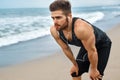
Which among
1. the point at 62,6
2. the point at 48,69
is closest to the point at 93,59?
the point at 62,6

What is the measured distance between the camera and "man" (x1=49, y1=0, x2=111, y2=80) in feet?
13.5

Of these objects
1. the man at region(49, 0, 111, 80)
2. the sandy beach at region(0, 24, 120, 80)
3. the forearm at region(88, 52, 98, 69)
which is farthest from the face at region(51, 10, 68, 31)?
the sandy beach at region(0, 24, 120, 80)

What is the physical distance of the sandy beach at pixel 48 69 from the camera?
21.8 ft

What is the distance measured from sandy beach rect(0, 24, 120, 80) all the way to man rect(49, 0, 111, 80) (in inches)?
68.1

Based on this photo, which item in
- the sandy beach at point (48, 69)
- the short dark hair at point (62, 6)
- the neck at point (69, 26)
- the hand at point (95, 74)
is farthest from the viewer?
the sandy beach at point (48, 69)

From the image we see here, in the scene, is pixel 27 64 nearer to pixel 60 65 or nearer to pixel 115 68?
pixel 60 65

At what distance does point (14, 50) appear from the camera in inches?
371

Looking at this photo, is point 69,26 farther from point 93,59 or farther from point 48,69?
point 48,69

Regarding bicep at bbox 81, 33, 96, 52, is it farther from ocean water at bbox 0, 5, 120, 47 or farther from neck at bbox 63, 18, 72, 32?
ocean water at bbox 0, 5, 120, 47

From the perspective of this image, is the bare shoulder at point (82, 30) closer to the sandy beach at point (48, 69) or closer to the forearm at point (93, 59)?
the forearm at point (93, 59)

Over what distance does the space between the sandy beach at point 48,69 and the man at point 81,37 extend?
1.73 metres

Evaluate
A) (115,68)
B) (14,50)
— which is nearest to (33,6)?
(14,50)

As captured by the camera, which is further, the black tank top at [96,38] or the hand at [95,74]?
the hand at [95,74]

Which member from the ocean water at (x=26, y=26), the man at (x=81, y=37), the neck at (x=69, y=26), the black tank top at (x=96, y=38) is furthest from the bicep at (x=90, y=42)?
the ocean water at (x=26, y=26)
